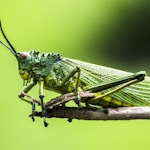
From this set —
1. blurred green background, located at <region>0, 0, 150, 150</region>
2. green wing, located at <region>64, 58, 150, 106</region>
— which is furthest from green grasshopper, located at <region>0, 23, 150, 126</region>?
blurred green background, located at <region>0, 0, 150, 150</region>

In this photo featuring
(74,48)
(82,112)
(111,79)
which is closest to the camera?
(82,112)

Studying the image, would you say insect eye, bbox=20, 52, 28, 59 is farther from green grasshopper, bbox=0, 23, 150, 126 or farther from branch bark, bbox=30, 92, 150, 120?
branch bark, bbox=30, 92, 150, 120

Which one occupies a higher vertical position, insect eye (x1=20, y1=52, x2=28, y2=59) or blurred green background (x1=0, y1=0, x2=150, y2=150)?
blurred green background (x1=0, y1=0, x2=150, y2=150)

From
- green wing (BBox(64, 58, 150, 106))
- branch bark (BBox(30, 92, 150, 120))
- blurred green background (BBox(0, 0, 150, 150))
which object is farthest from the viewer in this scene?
blurred green background (BBox(0, 0, 150, 150))

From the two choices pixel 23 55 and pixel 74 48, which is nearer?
pixel 23 55

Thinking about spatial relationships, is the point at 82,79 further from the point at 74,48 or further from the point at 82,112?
the point at 74,48

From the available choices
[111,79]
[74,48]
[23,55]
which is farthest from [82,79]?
[74,48]
